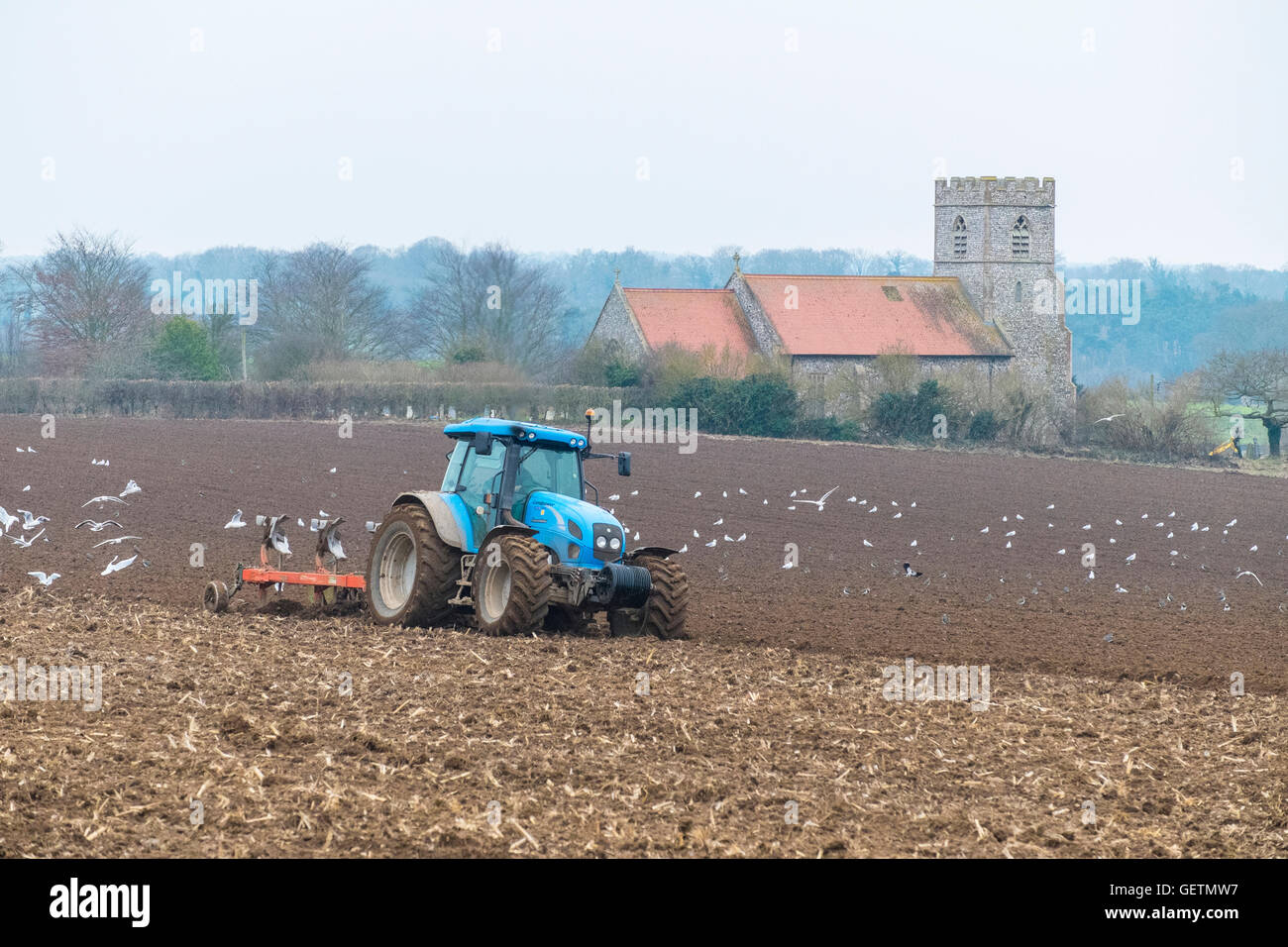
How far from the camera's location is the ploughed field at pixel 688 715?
8125mm

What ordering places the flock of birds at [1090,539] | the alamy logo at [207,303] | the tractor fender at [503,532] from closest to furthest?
the tractor fender at [503,532] → the flock of birds at [1090,539] → the alamy logo at [207,303]

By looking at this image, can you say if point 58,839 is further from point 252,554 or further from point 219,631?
point 252,554

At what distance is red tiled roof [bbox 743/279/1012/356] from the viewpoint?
195 feet

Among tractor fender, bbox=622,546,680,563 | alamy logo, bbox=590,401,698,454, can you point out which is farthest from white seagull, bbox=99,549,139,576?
alamy logo, bbox=590,401,698,454

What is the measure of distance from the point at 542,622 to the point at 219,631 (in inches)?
120

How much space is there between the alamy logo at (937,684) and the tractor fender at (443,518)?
13.9 ft

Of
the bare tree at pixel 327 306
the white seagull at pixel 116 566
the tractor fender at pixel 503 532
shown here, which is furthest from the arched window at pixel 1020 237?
the tractor fender at pixel 503 532

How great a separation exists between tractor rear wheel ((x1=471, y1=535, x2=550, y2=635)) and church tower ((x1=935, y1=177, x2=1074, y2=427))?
172 ft

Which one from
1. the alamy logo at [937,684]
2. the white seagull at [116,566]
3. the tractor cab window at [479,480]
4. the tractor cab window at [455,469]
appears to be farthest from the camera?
the white seagull at [116,566]

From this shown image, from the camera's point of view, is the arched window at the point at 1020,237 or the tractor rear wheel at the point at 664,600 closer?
the tractor rear wheel at the point at 664,600

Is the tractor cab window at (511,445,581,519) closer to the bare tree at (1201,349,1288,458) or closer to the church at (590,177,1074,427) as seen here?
the church at (590,177,1074,427)
